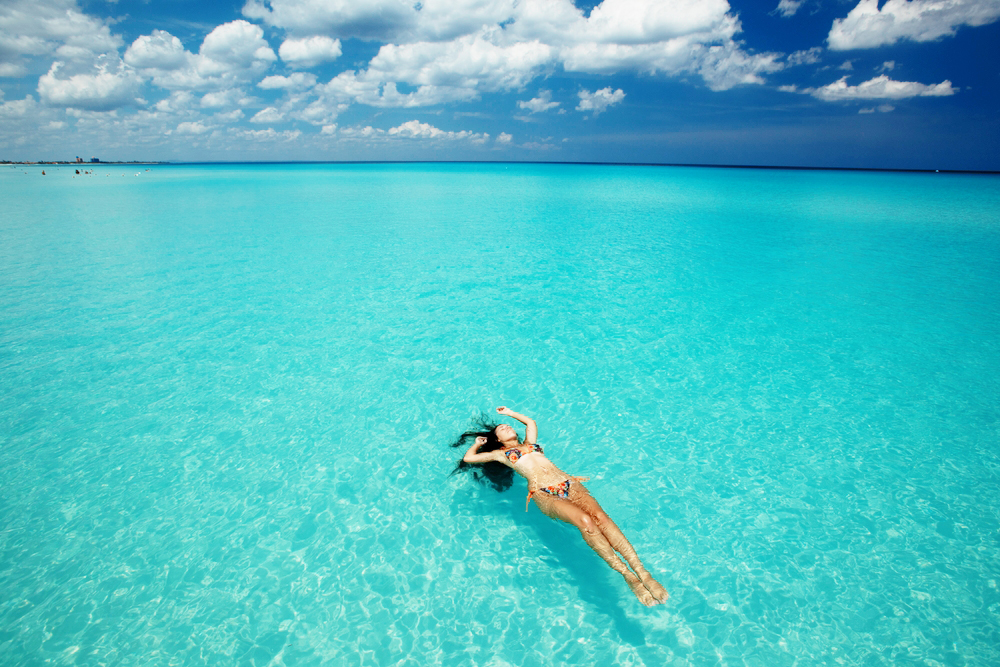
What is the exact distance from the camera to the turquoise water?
14.7 feet

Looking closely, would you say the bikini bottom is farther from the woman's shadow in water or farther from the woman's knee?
the woman's shadow in water

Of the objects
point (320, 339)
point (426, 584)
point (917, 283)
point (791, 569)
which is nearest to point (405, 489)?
point (426, 584)

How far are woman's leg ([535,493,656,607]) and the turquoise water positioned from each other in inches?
19.7

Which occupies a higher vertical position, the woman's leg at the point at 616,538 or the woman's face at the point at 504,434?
the woman's face at the point at 504,434

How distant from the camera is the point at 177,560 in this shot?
5.15 m

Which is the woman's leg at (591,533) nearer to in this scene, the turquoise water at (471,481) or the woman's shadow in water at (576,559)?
the woman's shadow in water at (576,559)

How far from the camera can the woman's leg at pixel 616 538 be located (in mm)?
4258

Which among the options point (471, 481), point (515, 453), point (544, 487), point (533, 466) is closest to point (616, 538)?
point (544, 487)

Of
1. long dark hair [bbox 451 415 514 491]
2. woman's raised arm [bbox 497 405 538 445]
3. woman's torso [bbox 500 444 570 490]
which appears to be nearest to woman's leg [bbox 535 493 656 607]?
woman's torso [bbox 500 444 570 490]

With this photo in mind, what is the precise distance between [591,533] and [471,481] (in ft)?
7.12

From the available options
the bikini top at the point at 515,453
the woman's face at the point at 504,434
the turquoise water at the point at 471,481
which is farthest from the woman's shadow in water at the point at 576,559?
the woman's face at the point at 504,434

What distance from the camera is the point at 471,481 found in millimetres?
6418

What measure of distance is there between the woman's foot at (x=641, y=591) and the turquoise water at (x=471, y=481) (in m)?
0.56

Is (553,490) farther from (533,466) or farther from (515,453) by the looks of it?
(515,453)
